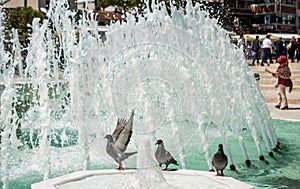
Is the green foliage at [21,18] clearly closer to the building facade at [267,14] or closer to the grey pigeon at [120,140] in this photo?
the building facade at [267,14]

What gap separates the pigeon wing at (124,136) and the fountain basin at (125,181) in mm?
296

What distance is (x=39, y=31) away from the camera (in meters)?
10.0

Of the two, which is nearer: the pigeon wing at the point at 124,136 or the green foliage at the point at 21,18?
the pigeon wing at the point at 124,136

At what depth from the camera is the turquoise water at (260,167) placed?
246 inches

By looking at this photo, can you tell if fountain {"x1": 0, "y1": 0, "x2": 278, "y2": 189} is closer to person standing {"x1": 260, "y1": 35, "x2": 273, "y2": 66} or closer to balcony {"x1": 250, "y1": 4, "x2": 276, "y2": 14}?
person standing {"x1": 260, "y1": 35, "x2": 273, "y2": 66}

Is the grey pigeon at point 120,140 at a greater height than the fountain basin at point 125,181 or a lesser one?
greater

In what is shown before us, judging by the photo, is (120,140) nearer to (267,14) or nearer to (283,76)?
(283,76)

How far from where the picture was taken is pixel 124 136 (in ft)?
13.7

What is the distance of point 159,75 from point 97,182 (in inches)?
40.3

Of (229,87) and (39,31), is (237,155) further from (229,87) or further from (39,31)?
(39,31)

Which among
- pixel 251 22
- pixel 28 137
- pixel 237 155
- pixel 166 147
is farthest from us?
pixel 251 22

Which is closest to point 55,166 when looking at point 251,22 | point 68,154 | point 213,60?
point 68,154

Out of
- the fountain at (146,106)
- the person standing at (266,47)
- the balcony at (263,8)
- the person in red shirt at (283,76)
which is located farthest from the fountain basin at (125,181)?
the balcony at (263,8)

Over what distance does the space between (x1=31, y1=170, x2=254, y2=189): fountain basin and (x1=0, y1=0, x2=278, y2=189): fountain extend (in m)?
0.13
